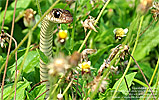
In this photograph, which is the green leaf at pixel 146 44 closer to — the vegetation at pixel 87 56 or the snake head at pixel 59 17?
the vegetation at pixel 87 56

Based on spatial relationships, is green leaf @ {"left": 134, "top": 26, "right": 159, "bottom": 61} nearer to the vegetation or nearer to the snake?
the vegetation

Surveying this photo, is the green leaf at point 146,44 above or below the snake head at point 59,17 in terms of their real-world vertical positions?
below

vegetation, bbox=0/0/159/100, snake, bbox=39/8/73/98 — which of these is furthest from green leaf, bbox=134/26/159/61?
snake, bbox=39/8/73/98

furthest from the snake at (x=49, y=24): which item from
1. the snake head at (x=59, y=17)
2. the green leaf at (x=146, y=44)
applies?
the green leaf at (x=146, y=44)

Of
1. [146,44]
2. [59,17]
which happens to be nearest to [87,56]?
[59,17]

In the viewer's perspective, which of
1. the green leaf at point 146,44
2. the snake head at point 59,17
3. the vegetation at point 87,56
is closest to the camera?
the vegetation at point 87,56

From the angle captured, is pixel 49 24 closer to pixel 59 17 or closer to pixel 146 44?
pixel 59 17

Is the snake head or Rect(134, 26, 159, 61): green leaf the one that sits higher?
the snake head

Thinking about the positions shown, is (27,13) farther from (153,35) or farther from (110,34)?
(153,35)
